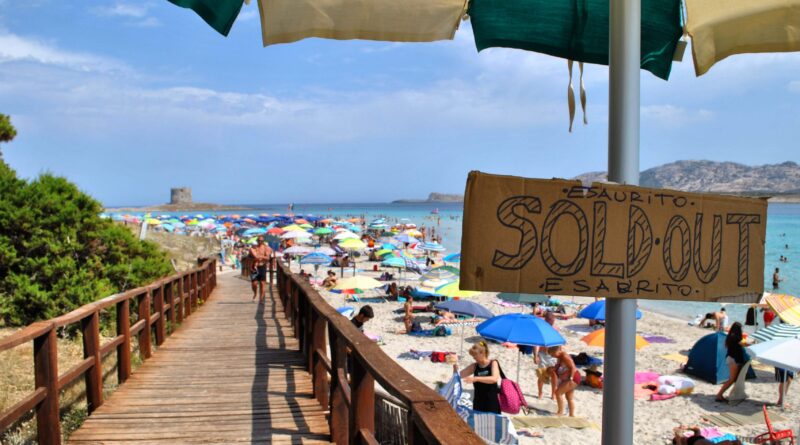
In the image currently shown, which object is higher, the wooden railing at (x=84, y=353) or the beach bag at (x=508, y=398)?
the wooden railing at (x=84, y=353)

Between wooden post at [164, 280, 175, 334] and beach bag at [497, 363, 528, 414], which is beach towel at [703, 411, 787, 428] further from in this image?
wooden post at [164, 280, 175, 334]

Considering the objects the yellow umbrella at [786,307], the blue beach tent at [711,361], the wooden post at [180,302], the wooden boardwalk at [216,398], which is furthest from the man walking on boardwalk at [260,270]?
the yellow umbrella at [786,307]

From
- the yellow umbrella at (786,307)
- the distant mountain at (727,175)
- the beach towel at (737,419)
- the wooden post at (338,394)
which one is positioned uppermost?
the distant mountain at (727,175)

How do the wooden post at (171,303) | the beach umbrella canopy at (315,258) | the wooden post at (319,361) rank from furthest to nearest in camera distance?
the beach umbrella canopy at (315,258) < the wooden post at (171,303) < the wooden post at (319,361)

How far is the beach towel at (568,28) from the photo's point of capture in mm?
2531

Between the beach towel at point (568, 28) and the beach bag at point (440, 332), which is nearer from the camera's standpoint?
the beach towel at point (568, 28)

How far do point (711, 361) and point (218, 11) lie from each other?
12690 mm

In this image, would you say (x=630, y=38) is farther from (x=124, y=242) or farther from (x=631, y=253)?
(x=124, y=242)

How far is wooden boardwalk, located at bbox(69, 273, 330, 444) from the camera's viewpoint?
379 cm

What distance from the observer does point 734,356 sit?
10258mm

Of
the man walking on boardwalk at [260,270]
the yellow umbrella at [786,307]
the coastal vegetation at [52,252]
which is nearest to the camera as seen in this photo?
the coastal vegetation at [52,252]

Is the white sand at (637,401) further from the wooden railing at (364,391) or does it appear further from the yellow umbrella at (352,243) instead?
the yellow umbrella at (352,243)

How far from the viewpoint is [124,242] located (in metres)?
9.20

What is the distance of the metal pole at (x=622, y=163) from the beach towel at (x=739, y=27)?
81 cm
